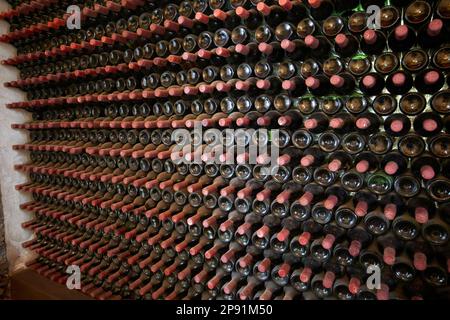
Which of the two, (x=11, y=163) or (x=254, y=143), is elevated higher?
(x=254, y=143)

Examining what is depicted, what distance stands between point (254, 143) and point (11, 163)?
228 cm

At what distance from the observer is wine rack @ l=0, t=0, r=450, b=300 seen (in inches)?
41.6

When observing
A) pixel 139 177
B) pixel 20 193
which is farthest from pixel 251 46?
pixel 20 193

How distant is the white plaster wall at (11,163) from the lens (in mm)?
2314

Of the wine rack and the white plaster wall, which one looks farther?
the white plaster wall

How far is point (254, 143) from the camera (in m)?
1.36

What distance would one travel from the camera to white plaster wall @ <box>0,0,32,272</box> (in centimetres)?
231

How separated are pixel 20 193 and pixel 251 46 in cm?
243

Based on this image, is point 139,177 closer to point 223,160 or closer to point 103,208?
point 103,208

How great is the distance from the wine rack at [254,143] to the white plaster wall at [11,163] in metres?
0.35

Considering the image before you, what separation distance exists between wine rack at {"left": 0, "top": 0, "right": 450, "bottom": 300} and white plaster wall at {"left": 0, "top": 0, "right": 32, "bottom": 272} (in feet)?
1.15

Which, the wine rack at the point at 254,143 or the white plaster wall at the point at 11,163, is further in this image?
the white plaster wall at the point at 11,163

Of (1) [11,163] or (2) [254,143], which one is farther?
(1) [11,163]

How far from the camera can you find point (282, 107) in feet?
4.22
